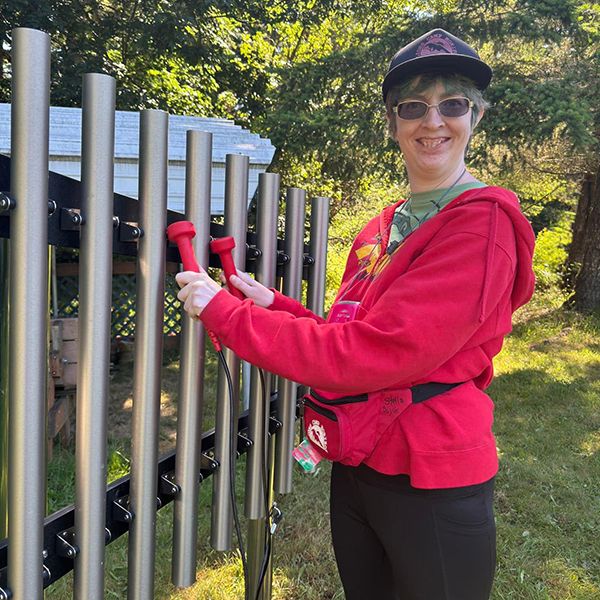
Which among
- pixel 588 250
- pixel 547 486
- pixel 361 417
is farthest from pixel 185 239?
pixel 588 250

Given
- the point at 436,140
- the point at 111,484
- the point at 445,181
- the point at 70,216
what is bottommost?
the point at 111,484

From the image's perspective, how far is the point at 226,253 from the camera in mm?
1515

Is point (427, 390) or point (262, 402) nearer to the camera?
point (427, 390)

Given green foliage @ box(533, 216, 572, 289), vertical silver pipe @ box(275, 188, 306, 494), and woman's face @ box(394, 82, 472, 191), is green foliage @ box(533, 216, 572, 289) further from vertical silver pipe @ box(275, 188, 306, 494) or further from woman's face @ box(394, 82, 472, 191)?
woman's face @ box(394, 82, 472, 191)

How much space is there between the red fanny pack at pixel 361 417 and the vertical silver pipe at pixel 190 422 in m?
0.33

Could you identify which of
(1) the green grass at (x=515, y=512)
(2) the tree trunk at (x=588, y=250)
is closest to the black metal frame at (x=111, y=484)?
(1) the green grass at (x=515, y=512)

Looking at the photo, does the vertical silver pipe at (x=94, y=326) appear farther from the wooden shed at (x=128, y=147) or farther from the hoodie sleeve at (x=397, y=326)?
the wooden shed at (x=128, y=147)

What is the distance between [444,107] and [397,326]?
0.62 m

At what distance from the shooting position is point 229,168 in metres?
1.61

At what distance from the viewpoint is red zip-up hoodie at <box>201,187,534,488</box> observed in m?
1.27

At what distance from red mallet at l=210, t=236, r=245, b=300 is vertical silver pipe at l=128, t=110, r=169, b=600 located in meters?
0.14

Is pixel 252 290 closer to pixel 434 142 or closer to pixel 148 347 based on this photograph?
pixel 148 347

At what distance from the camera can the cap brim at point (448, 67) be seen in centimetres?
150

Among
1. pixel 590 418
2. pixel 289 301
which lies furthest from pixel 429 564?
pixel 590 418
